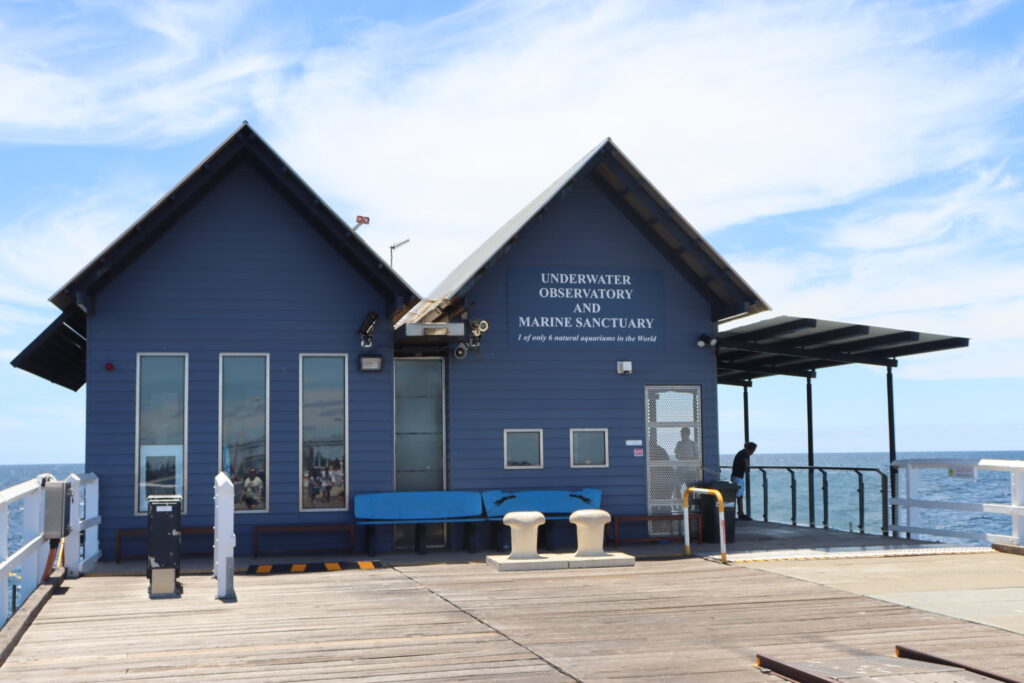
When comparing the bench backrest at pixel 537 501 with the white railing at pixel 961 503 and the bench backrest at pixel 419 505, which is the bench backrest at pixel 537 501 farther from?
the white railing at pixel 961 503

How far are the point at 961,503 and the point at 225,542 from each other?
9822 millimetres

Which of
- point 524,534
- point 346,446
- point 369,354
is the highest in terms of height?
point 369,354

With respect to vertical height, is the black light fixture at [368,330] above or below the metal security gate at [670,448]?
above

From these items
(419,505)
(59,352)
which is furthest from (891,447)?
(59,352)

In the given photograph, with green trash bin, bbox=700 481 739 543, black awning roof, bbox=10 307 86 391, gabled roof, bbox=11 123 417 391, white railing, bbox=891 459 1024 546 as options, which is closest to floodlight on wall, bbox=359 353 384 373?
gabled roof, bbox=11 123 417 391

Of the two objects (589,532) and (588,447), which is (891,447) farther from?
(589,532)

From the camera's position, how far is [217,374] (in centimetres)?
1452

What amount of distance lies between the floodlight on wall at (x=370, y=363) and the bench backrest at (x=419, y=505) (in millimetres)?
1700

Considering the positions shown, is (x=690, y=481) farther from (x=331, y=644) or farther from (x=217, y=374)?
(x=331, y=644)

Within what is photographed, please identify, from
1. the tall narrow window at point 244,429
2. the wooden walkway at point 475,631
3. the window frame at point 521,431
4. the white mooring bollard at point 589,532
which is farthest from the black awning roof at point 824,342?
the tall narrow window at point 244,429

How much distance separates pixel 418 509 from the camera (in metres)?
14.6

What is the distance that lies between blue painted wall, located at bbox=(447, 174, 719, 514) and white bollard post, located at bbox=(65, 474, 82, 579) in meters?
5.07

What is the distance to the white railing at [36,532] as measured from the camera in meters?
8.76

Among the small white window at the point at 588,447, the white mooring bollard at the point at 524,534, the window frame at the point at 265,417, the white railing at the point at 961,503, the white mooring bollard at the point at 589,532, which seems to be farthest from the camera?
the small white window at the point at 588,447
